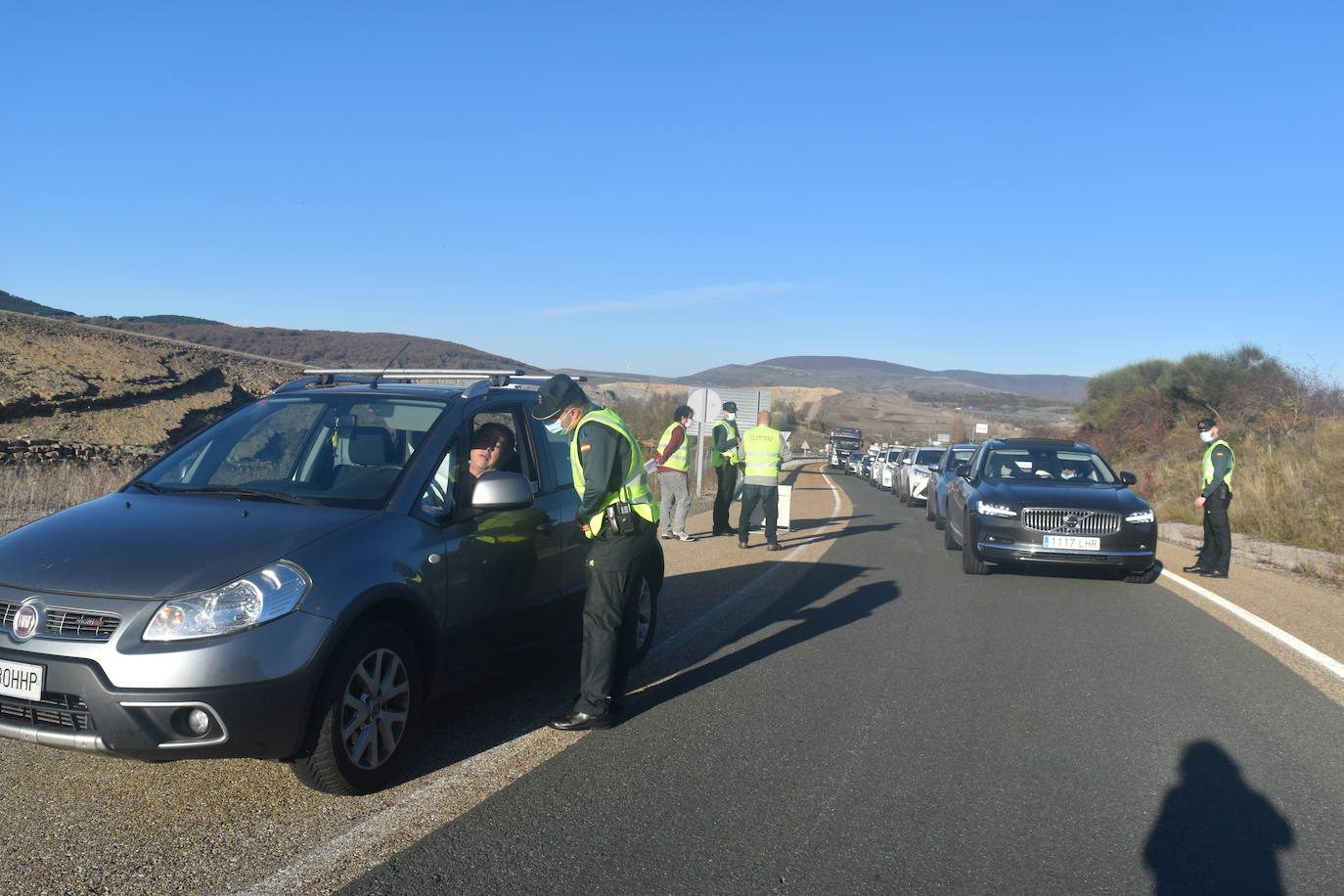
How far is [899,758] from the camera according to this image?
5289 mm

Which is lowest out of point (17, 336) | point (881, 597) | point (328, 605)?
point (881, 597)

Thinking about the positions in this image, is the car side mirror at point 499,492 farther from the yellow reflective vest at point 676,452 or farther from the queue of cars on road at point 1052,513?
the yellow reflective vest at point 676,452

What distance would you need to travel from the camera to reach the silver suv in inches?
156

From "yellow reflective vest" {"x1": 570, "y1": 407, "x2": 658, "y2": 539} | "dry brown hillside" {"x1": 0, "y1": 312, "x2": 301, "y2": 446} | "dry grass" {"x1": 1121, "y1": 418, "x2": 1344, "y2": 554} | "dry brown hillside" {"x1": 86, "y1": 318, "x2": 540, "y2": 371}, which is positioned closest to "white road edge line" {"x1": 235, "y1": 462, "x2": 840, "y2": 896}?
"yellow reflective vest" {"x1": 570, "y1": 407, "x2": 658, "y2": 539}

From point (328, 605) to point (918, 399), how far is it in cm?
17407

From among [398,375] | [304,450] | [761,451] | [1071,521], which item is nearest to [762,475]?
[761,451]

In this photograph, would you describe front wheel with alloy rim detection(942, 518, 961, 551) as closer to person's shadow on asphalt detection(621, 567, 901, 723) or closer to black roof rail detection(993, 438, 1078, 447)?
black roof rail detection(993, 438, 1078, 447)

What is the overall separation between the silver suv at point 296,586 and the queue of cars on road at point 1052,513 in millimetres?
6769

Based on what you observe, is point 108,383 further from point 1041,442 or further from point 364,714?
point 364,714

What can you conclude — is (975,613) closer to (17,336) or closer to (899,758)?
(899,758)

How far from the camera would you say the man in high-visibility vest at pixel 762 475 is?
1446cm

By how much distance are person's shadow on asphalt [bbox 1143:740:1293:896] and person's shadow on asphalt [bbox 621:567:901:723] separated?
2671mm

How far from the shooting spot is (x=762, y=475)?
47.7 feet

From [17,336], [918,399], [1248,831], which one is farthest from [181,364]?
[918,399]
